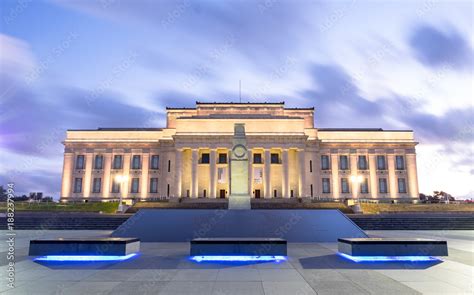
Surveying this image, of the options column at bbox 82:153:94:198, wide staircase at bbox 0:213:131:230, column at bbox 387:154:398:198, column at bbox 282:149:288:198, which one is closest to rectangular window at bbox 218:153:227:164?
column at bbox 282:149:288:198

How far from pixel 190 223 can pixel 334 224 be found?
918 centimetres

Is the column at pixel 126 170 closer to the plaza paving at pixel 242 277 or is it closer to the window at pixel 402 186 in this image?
the plaza paving at pixel 242 277

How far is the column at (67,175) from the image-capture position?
59.9m

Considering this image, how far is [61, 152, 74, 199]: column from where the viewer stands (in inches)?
2359

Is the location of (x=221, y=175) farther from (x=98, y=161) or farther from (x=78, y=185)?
(x=78, y=185)

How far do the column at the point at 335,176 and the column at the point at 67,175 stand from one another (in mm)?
48784

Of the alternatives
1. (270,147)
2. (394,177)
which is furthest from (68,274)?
(394,177)

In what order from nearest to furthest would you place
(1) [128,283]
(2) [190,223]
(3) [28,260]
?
(1) [128,283] < (3) [28,260] < (2) [190,223]

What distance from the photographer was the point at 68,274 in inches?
378

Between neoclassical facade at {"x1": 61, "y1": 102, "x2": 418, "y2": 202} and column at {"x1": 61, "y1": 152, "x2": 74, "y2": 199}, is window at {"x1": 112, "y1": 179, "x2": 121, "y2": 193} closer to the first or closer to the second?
neoclassical facade at {"x1": 61, "y1": 102, "x2": 418, "y2": 202}

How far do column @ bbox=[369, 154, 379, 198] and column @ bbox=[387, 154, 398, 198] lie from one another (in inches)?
98.4

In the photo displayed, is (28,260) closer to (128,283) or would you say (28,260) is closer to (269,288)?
(128,283)

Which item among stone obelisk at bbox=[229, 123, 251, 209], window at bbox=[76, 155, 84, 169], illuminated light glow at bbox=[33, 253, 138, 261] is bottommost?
illuminated light glow at bbox=[33, 253, 138, 261]

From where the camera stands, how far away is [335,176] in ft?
201
